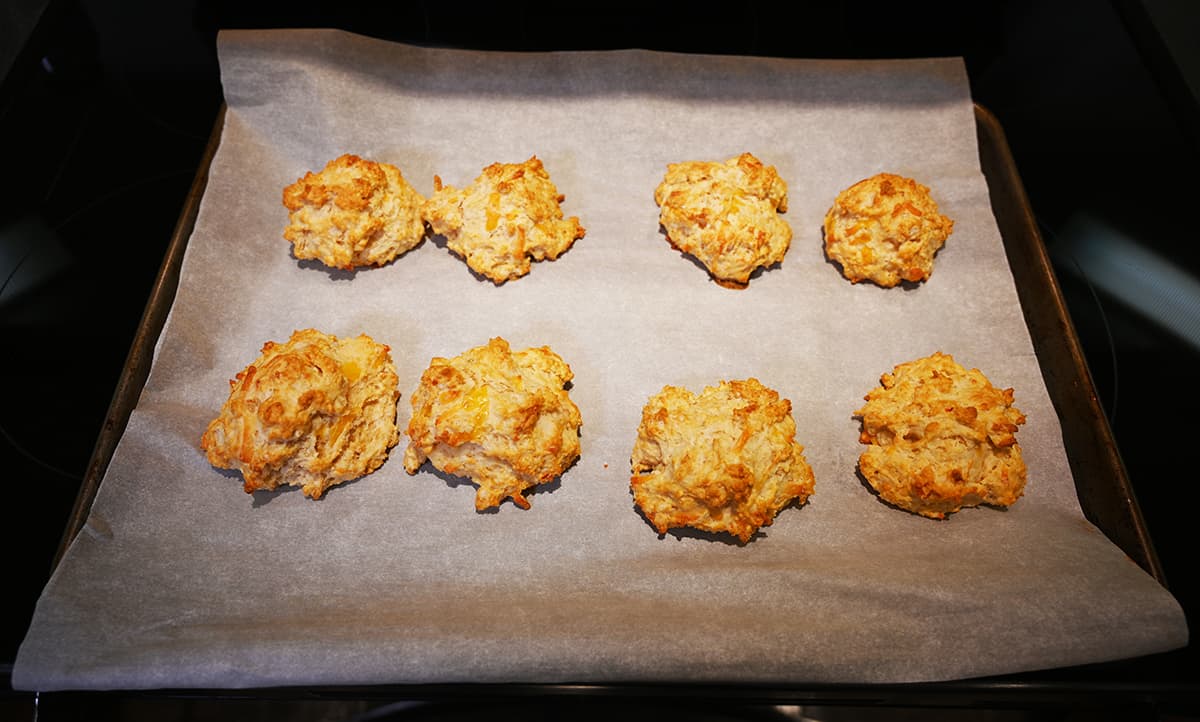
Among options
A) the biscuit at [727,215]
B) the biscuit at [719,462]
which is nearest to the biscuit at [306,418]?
the biscuit at [719,462]

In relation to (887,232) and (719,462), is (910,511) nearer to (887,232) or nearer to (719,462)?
(719,462)

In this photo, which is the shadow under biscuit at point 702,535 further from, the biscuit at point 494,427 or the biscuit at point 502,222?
the biscuit at point 502,222

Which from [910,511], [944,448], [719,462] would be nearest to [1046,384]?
[944,448]

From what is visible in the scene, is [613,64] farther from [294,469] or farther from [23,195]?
[23,195]

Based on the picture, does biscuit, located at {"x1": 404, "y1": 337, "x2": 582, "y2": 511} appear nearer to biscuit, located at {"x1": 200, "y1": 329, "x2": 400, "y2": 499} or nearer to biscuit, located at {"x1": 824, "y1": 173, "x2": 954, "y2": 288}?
biscuit, located at {"x1": 200, "y1": 329, "x2": 400, "y2": 499}

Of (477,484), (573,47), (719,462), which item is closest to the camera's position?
(719,462)

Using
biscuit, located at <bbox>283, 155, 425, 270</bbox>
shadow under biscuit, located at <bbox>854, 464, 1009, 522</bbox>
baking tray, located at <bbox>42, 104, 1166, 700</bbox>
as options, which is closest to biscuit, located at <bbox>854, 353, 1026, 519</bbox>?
shadow under biscuit, located at <bbox>854, 464, 1009, 522</bbox>
